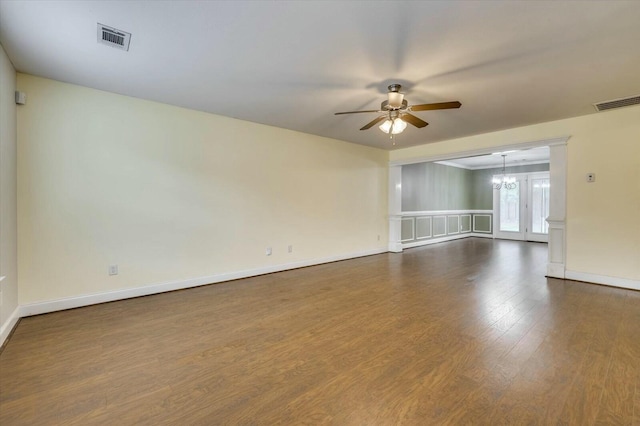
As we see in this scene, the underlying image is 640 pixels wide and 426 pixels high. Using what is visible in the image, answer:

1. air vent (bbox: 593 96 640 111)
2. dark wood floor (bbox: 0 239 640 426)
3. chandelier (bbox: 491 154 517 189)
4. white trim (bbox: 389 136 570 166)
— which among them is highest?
air vent (bbox: 593 96 640 111)

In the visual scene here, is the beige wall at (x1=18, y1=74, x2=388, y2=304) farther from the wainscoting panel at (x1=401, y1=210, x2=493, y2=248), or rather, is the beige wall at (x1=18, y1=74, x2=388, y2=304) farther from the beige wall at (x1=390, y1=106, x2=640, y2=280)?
the beige wall at (x1=390, y1=106, x2=640, y2=280)

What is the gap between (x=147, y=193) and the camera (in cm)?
360

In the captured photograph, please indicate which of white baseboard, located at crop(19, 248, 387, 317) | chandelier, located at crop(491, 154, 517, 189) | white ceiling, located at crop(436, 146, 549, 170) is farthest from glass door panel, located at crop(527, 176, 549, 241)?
white baseboard, located at crop(19, 248, 387, 317)

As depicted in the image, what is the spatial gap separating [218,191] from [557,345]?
4203 millimetres

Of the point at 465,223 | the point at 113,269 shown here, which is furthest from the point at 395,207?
the point at 113,269

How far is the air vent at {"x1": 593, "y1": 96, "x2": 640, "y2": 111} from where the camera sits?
353cm

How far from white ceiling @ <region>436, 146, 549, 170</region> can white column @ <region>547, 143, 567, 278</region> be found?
253cm

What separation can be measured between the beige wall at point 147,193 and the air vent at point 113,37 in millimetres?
1263

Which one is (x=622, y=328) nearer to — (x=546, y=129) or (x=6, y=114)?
(x=546, y=129)

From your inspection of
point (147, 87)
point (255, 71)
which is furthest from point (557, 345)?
point (147, 87)

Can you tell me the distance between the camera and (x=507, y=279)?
4.36m

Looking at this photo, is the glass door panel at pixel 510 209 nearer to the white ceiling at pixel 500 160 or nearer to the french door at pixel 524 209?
the french door at pixel 524 209

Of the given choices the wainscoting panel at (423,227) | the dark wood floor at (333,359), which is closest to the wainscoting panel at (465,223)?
the wainscoting panel at (423,227)

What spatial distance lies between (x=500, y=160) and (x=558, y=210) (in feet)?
14.9
